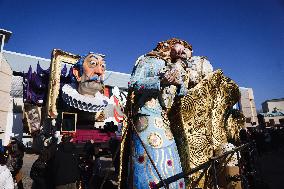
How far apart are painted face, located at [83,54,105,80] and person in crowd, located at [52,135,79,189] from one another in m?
8.29

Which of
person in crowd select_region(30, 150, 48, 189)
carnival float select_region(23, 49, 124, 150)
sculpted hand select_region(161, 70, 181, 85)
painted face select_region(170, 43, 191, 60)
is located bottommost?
person in crowd select_region(30, 150, 48, 189)

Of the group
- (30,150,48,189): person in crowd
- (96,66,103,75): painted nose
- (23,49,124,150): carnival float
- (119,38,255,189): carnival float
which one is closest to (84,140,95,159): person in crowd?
(30,150,48,189): person in crowd

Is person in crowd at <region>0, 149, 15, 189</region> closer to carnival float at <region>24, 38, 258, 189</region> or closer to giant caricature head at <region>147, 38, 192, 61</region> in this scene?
carnival float at <region>24, 38, 258, 189</region>

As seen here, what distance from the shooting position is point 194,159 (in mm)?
3080

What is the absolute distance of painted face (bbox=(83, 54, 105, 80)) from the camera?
12805 millimetres

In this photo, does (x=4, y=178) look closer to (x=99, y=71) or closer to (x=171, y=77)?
(x=171, y=77)

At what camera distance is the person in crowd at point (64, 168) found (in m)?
4.62

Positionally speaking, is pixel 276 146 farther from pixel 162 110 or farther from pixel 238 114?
pixel 162 110

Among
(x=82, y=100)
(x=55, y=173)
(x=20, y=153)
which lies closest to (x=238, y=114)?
(x=55, y=173)

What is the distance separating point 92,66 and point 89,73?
0.40m

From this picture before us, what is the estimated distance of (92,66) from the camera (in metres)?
12.9

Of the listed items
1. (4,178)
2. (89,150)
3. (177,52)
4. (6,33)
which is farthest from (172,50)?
(6,33)

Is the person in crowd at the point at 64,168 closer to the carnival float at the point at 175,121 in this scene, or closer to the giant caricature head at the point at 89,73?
the carnival float at the point at 175,121

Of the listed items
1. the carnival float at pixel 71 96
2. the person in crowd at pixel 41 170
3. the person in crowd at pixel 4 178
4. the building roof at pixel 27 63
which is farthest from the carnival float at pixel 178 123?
the building roof at pixel 27 63
